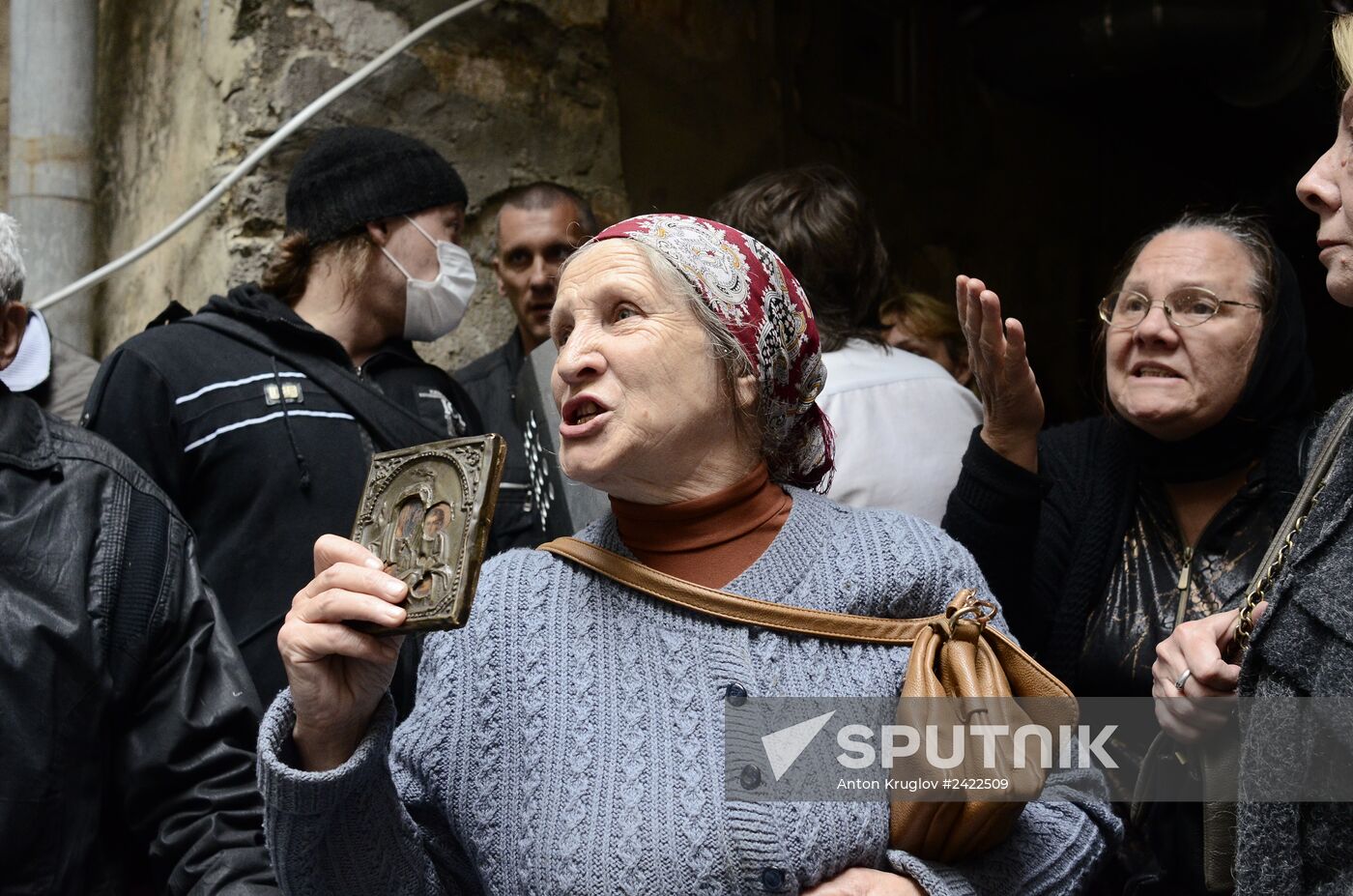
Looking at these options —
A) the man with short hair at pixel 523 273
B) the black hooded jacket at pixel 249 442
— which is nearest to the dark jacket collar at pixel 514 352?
the man with short hair at pixel 523 273

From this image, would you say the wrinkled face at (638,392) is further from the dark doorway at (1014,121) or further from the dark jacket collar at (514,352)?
the dark doorway at (1014,121)

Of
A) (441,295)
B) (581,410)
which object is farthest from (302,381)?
(581,410)

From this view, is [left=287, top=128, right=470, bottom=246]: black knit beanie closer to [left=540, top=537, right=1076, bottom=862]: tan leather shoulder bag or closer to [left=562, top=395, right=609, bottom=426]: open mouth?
[left=562, top=395, right=609, bottom=426]: open mouth

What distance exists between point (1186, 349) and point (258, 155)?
2.20 m

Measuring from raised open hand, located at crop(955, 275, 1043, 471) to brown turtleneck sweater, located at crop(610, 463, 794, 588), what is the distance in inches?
23.1

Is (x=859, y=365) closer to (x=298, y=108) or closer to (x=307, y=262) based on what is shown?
(x=307, y=262)

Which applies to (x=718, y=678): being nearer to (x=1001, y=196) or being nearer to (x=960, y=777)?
(x=960, y=777)

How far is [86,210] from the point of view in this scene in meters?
4.02

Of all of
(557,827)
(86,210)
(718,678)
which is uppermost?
(86,210)

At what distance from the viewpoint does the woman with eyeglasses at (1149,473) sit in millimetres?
2457

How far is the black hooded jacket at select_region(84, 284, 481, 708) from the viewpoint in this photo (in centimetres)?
269

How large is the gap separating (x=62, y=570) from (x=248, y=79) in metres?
1.80

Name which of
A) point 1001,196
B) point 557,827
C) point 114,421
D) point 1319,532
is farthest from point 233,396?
point 1001,196

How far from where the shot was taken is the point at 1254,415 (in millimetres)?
2580
